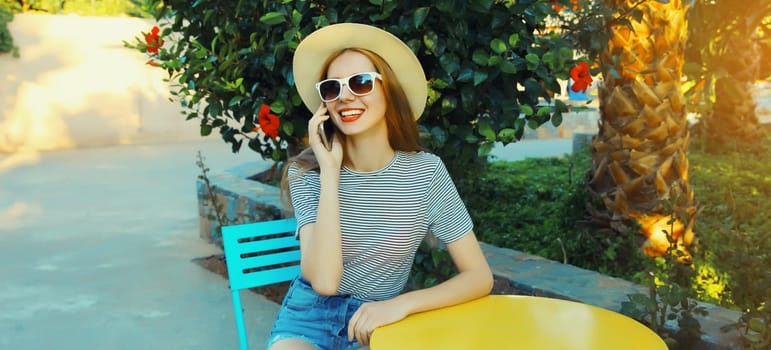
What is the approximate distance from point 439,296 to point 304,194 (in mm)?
590

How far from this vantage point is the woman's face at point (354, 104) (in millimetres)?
2359

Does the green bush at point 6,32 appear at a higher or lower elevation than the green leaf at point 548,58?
lower

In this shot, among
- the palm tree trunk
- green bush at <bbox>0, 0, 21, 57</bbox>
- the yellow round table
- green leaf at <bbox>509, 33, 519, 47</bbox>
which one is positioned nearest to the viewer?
the yellow round table

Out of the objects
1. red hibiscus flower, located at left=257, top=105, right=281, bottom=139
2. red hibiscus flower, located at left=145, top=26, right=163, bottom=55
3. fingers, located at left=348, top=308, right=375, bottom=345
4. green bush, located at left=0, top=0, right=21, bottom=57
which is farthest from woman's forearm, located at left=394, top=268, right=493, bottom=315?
green bush, located at left=0, top=0, right=21, bottom=57

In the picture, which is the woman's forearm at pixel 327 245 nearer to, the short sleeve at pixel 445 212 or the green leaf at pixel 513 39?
the short sleeve at pixel 445 212

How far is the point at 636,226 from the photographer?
14.0ft

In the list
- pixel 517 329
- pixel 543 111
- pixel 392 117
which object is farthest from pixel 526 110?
pixel 517 329

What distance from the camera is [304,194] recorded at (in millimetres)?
2471

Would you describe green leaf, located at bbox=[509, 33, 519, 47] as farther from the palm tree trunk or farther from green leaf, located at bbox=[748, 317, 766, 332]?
the palm tree trunk

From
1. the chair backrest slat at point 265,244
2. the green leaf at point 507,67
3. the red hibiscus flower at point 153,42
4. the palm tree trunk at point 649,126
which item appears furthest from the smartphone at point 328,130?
the palm tree trunk at point 649,126

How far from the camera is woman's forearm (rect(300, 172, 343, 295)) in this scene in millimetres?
2262

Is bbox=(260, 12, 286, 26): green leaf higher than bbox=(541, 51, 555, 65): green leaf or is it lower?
higher

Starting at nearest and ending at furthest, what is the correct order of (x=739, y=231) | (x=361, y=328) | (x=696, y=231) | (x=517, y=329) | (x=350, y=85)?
(x=517, y=329) → (x=361, y=328) → (x=350, y=85) → (x=739, y=231) → (x=696, y=231)

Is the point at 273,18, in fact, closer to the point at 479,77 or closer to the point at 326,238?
the point at 479,77
